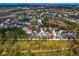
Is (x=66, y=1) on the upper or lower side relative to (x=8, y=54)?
upper

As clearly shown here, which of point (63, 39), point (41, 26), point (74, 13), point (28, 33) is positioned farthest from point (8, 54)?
point (74, 13)

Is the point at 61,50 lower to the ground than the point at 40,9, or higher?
lower

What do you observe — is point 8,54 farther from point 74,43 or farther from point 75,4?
point 75,4

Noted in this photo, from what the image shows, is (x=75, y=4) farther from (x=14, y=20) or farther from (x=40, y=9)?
(x=14, y=20)

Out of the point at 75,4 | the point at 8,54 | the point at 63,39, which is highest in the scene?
the point at 75,4

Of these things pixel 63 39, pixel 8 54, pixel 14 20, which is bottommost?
pixel 8 54

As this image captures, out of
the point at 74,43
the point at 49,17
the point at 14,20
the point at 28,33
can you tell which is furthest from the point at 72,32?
the point at 14,20

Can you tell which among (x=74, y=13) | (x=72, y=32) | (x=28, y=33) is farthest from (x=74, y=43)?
(x=28, y=33)

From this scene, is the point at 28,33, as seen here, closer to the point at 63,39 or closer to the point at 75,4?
the point at 63,39
